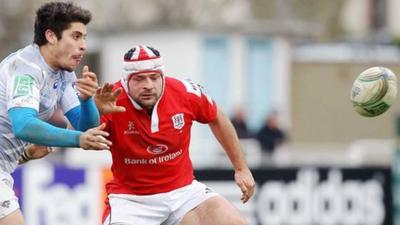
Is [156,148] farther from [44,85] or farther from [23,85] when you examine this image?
[23,85]

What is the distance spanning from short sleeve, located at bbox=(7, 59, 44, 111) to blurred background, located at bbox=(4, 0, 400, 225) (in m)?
7.16

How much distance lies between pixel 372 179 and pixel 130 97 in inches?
322

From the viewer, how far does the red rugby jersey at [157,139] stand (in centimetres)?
1075

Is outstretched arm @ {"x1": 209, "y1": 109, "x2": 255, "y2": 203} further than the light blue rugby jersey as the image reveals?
Yes

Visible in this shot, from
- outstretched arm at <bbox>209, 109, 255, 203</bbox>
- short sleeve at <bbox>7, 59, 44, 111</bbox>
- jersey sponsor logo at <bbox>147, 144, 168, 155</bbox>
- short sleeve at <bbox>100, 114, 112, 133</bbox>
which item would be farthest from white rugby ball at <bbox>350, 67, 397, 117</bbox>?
short sleeve at <bbox>7, 59, 44, 111</bbox>

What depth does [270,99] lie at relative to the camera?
93.7 feet

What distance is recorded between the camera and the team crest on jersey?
10.8m

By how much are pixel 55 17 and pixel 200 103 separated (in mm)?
1416

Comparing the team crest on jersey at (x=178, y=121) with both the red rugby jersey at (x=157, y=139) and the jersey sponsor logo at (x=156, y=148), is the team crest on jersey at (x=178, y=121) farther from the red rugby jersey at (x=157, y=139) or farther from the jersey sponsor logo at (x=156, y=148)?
the jersey sponsor logo at (x=156, y=148)

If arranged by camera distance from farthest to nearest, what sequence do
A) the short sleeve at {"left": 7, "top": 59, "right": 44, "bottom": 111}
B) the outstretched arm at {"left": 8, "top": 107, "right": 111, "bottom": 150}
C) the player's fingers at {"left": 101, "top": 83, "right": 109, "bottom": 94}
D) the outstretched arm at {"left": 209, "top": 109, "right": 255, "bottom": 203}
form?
1. the outstretched arm at {"left": 209, "top": 109, "right": 255, "bottom": 203}
2. the player's fingers at {"left": 101, "top": 83, "right": 109, "bottom": 94}
3. the short sleeve at {"left": 7, "top": 59, "right": 44, "bottom": 111}
4. the outstretched arm at {"left": 8, "top": 107, "right": 111, "bottom": 150}

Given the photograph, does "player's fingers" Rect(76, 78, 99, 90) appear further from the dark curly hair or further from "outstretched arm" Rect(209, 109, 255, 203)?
"outstretched arm" Rect(209, 109, 255, 203)

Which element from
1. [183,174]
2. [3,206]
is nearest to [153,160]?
[183,174]

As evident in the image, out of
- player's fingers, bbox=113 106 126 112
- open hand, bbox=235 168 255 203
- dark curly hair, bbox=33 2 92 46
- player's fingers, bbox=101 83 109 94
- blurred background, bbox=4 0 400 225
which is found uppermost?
dark curly hair, bbox=33 2 92 46

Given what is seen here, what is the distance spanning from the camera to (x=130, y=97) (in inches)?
421
